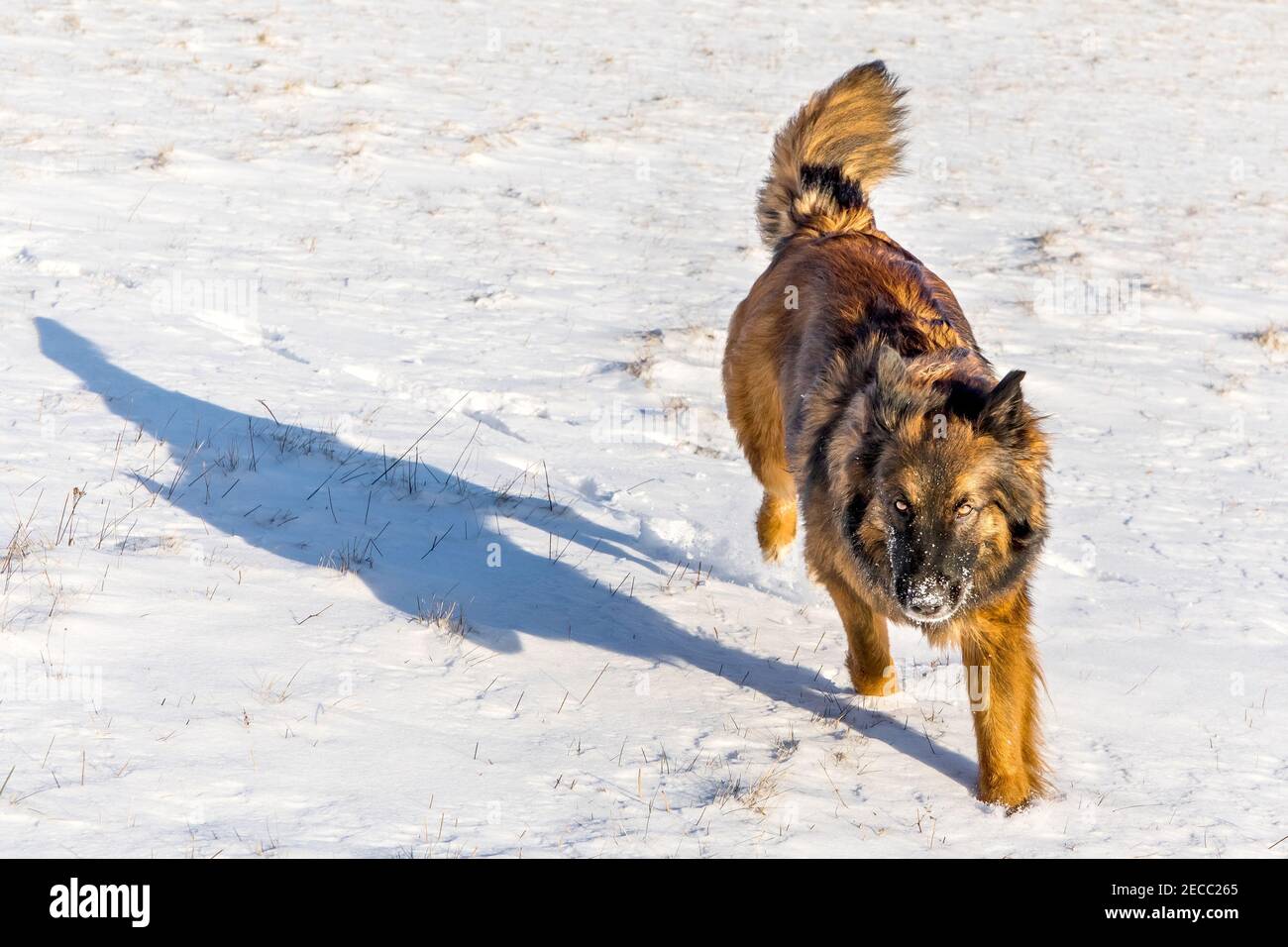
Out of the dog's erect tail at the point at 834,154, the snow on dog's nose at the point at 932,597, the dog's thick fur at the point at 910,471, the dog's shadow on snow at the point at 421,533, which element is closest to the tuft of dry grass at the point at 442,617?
the dog's shadow on snow at the point at 421,533

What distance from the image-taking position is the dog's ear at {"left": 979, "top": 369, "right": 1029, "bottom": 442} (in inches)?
164

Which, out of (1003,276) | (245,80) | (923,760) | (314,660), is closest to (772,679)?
(923,760)

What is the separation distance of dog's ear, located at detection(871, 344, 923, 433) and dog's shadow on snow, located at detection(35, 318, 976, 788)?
133cm

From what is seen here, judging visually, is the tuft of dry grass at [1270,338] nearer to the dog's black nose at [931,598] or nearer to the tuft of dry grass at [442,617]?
the dog's black nose at [931,598]

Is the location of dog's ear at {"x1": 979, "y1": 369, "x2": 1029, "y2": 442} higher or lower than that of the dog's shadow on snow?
higher

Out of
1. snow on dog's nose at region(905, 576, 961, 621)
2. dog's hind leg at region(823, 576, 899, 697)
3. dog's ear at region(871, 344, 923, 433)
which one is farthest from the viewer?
dog's hind leg at region(823, 576, 899, 697)

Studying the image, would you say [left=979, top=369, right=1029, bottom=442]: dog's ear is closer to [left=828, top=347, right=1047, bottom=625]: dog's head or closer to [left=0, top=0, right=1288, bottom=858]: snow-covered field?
[left=828, top=347, right=1047, bottom=625]: dog's head

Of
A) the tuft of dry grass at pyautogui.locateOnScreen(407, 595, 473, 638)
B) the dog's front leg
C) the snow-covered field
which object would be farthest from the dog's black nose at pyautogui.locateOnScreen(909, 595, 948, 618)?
the tuft of dry grass at pyautogui.locateOnScreen(407, 595, 473, 638)

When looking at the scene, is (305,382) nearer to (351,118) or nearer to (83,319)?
(83,319)

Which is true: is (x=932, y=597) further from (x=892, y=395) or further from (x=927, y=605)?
(x=892, y=395)

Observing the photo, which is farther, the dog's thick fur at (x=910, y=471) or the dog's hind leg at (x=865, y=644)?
the dog's hind leg at (x=865, y=644)

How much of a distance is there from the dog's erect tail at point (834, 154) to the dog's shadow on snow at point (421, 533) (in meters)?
2.07

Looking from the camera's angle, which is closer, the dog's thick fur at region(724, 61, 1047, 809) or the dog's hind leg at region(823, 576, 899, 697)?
the dog's thick fur at region(724, 61, 1047, 809)

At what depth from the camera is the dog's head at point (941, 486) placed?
165 inches
